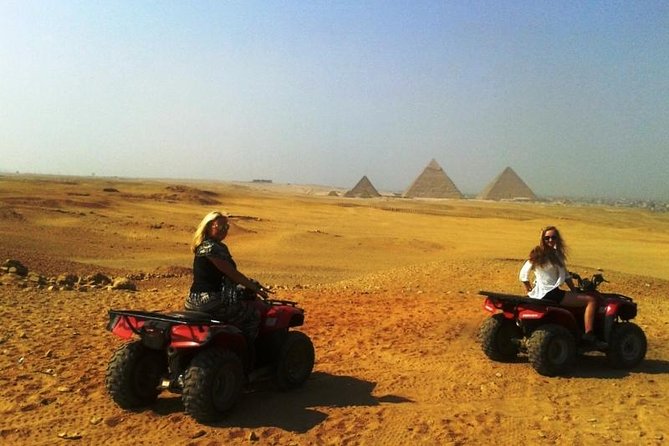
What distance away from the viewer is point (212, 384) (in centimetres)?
487

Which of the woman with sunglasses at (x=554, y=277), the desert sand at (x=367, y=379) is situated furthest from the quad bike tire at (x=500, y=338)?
the woman with sunglasses at (x=554, y=277)

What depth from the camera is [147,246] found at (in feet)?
78.3

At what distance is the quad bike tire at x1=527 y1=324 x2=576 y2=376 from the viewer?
6.63m

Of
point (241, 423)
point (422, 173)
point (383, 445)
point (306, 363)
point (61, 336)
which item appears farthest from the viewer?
point (422, 173)

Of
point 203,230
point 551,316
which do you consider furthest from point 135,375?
point 551,316

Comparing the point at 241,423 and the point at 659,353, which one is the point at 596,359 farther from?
the point at 241,423

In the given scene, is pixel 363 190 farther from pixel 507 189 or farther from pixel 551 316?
pixel 551 316

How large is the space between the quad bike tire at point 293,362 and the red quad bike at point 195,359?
0.01 m

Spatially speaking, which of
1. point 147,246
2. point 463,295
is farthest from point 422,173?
point 463,295

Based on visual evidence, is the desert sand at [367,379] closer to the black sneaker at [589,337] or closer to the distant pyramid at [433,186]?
the black sneaker at [589,337]

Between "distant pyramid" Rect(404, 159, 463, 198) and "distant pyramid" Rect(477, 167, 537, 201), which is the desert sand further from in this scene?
"distant pyramid" Rect(477, 167, 537, 201)

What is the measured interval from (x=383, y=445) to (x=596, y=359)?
4.25m

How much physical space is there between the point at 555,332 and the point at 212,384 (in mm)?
4005

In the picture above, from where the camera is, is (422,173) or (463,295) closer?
(463,295)
